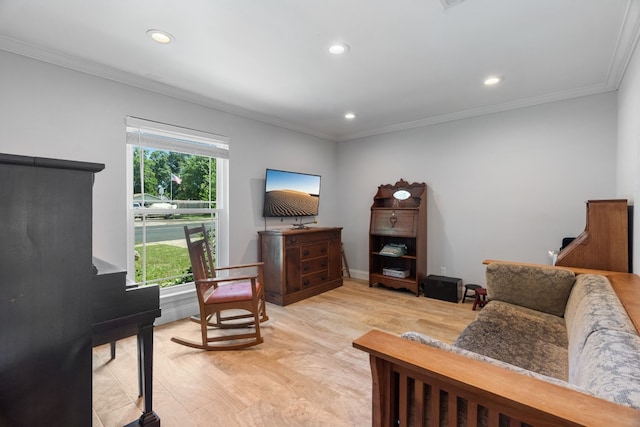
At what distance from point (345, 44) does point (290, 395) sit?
8.10 feet

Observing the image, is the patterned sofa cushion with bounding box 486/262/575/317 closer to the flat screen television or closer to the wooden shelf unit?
the wooden shelf unit

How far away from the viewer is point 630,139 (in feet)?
7.30

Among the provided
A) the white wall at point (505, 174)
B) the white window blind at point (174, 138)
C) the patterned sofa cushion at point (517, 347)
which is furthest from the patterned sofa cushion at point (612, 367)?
the white window blind at point (174, 138)

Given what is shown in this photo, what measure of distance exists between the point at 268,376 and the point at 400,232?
2626 millimetres

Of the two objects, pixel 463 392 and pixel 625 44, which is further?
pixel 625 44

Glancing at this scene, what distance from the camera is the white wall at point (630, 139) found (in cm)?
196

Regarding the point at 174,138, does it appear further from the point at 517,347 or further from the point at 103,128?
the point at 517,347

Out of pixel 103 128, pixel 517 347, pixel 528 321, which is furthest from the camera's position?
pixel 103 128

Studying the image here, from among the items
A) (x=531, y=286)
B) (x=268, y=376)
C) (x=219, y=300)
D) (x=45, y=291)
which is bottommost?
(x=268, y=376)

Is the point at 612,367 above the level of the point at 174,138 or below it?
below

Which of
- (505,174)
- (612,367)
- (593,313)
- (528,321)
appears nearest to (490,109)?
(505,174)

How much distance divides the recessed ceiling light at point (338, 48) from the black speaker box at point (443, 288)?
2.89 m

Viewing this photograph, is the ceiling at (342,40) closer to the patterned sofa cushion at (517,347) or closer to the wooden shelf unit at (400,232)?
the wooden shelf unit at (400,232)

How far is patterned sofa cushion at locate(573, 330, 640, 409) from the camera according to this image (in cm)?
73
